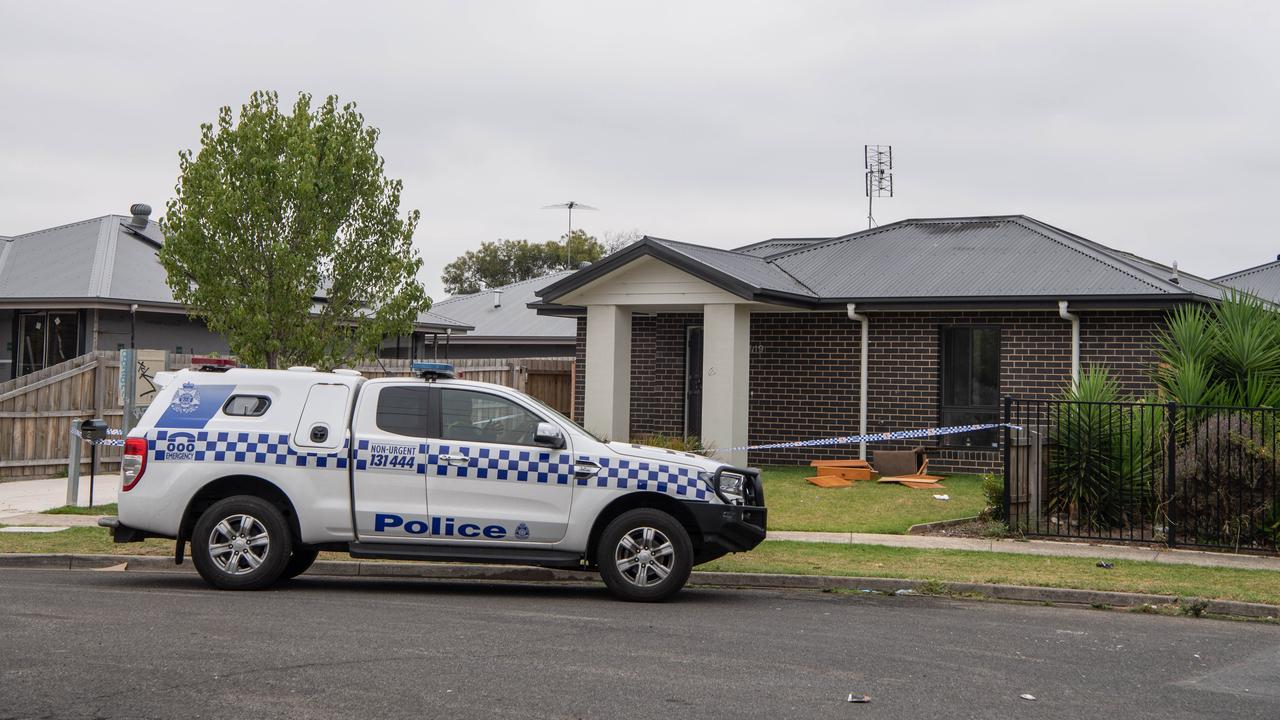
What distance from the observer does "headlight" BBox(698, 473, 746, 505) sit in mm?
9727

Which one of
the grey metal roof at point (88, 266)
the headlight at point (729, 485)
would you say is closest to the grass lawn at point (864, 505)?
the headlight at point (729, 485)

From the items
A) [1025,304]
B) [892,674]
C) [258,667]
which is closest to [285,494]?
[258,667]

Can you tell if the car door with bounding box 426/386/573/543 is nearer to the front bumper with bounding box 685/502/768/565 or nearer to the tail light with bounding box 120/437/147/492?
the front bumper with bounding box 685/502/768/565

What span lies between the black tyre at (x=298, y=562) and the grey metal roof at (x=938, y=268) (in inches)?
347

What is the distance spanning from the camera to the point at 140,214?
2803 centimetres

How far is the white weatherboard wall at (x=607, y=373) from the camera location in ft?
63.6

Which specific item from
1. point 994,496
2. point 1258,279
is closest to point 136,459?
point 994,496

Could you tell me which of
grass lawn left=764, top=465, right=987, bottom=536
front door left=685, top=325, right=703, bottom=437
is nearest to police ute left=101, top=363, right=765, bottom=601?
grass lawn left=764, top=465, right=987, bottom=536

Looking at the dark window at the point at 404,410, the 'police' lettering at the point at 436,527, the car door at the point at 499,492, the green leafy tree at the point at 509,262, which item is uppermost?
the green leafy tree at the point at 509,262

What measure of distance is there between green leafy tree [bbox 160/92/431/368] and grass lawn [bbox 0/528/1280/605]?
118 inches

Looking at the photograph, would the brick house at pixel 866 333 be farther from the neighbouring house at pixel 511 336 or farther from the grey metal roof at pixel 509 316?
the grey metal roof at pixel 509 316

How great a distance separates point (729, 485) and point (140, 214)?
2223 cm

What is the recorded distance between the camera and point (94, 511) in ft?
47.8

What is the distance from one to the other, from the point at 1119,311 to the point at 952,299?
2364 millimetres
